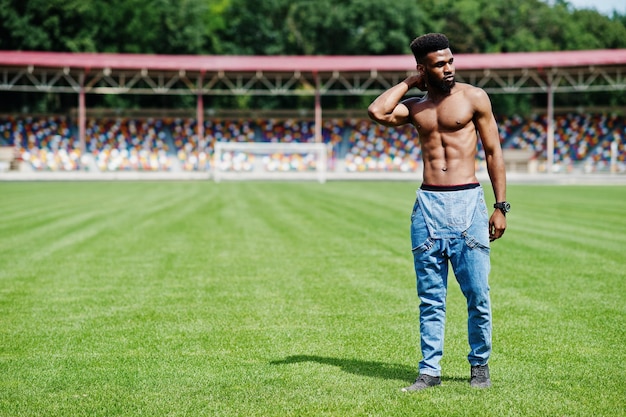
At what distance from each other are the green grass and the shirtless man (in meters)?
0.37

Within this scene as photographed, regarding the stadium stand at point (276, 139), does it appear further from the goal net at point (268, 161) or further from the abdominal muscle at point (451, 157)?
the abdominal muscle at point (451, 157)

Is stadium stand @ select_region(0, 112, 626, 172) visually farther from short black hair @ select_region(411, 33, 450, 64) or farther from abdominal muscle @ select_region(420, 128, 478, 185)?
short black hair @ select_region(411, 33, 450, 64)

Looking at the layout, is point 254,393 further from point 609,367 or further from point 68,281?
point 68,281

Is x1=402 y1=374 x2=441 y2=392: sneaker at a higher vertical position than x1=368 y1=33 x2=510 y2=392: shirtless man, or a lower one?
lower

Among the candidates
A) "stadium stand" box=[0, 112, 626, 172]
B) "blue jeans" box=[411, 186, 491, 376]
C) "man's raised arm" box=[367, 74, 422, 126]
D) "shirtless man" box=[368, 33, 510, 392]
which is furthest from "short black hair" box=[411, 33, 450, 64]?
"stadium stand" box=[0, 112, 626, 172]

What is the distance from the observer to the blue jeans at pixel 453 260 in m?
5.24

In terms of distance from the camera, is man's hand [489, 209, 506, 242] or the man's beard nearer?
the man's beard

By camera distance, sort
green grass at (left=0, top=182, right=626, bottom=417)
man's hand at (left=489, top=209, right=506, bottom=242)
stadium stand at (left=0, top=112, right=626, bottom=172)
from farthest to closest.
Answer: stadium stand at (left=0, top=112, right=626, bottom=172) < man's hand at (left=489, top=209, right=506, bottom=242) < green grass at (left=0, top=182, right=626, bottom=417)

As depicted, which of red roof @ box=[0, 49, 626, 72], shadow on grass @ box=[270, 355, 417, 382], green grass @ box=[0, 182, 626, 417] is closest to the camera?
green grass @ box=[0, 182, 626, 417]

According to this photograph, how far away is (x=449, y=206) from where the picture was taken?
17.3ft

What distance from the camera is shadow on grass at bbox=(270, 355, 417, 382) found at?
18.7 feet

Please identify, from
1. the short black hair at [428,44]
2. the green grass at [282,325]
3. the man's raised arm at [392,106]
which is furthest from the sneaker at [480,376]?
the short black hair at [428,44]

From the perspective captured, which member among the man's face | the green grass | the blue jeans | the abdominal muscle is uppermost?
the man's face

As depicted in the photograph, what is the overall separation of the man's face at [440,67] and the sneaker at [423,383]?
193 centimetres
